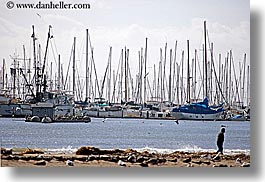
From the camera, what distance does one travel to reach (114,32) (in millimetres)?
4605

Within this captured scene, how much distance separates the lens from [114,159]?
447cm

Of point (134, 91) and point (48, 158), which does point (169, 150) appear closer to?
point (134, 91)

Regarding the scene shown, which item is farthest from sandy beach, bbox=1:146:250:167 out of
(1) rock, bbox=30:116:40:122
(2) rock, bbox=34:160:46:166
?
(1) rock, bbox=30:116:40:122

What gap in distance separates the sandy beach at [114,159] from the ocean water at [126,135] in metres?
0.04

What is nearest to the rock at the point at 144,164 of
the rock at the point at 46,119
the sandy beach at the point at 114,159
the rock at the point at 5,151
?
the sandy beach at the point at 114,159

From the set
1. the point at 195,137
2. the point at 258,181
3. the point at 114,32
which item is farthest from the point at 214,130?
the point at 114,32

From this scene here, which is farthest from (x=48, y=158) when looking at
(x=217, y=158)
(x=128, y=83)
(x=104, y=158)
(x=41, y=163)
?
(x=217, y=158)

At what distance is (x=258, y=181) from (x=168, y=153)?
678mm

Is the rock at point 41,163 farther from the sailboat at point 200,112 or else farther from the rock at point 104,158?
the sailboat at point 200,112

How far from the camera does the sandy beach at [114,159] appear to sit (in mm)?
4418

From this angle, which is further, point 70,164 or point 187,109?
point 187,109

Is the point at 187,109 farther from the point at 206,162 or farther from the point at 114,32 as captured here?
the point at 114,32

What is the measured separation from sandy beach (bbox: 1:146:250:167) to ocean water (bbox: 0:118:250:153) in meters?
0.04

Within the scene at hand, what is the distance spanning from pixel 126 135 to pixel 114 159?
21cm
